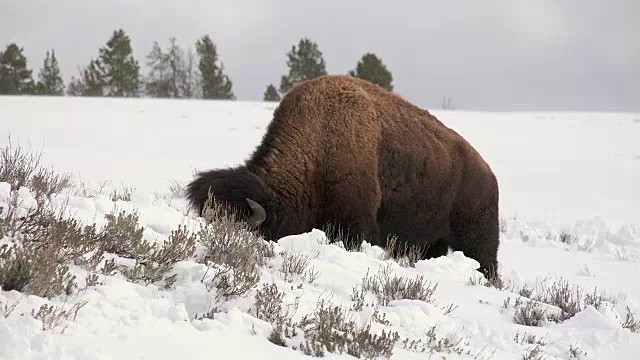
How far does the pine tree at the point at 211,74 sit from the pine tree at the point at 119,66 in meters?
4.98

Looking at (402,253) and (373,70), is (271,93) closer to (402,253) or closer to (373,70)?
(373,70)

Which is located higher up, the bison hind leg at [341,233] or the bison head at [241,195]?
the bison head at [241,195]

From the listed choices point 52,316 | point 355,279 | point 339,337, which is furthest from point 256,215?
point 52,316

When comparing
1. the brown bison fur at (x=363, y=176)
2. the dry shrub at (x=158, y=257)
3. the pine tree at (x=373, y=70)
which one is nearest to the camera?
the dry shrub at (x=158, y=257)

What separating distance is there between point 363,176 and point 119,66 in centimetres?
4272

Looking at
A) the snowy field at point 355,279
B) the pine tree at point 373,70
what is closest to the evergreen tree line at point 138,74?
the pine tree at point 373,70

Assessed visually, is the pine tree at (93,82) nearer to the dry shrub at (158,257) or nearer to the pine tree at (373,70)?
the pine tree at (373,70)

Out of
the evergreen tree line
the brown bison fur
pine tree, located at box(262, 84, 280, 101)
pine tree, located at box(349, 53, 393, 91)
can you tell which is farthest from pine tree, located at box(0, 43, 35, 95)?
the brown bison fur

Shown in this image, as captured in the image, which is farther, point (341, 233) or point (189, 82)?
point (189, 82)

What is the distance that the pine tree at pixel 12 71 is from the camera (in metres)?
43.8

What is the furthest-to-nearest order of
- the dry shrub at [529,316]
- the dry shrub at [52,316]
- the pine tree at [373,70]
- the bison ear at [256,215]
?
the pine tree at [373,70], the bison ear at [256,215], the dry shrub at [529,316], the dry shrub at [52,316]

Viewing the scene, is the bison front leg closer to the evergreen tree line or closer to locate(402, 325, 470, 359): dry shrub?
locate(402, 325, 470, 359): dry shrub

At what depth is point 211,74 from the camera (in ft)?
162

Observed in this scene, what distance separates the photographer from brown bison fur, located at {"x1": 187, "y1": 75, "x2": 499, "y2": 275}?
667cm
